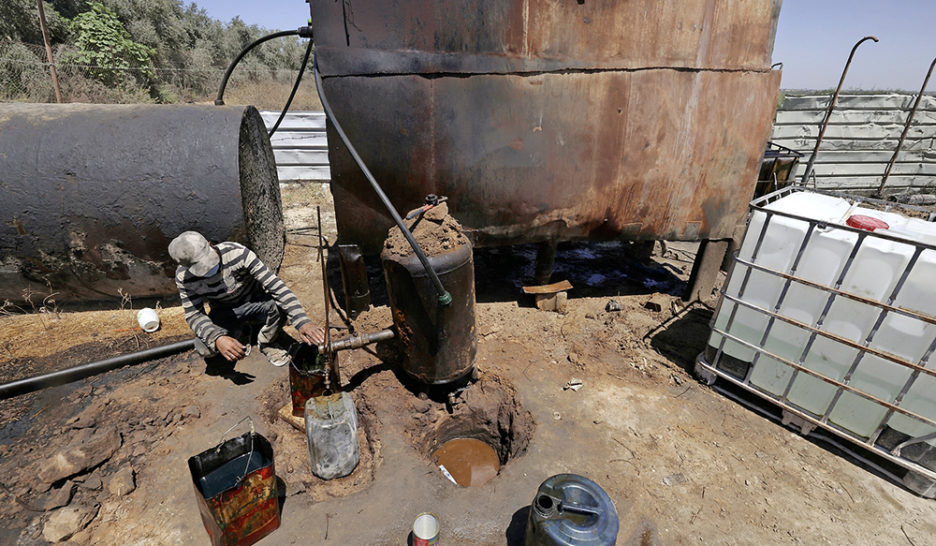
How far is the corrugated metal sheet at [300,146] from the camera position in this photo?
33.4 ft

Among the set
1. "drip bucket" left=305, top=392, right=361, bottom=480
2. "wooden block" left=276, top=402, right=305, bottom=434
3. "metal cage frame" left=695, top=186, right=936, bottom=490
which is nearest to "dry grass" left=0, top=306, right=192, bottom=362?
"wooden block" left=276, top=402, right=305, bottom=434

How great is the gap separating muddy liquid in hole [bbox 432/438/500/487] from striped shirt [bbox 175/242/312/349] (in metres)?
1.80

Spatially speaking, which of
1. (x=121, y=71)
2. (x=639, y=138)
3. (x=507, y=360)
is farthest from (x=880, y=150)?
(x=121, y=71)

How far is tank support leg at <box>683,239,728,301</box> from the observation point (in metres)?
5.71

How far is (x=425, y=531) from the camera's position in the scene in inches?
102

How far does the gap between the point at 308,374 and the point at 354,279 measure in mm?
1865

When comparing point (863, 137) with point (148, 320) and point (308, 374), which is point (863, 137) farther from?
point (148, 320)

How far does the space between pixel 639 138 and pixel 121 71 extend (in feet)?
55.9

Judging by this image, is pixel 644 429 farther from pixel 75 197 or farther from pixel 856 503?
pixel 75 197

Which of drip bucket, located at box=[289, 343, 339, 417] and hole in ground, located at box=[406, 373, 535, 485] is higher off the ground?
drip bucket, located at box=[289, 343, 339, 417]

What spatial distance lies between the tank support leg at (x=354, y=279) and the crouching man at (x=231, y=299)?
905mm

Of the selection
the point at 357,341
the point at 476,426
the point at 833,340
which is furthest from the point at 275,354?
the point at 833,340

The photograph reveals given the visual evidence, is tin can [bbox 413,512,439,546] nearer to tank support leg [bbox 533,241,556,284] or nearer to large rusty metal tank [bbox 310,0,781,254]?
large rusty metal tank [bbox 310,0,781,254]

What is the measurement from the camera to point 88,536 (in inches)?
107
